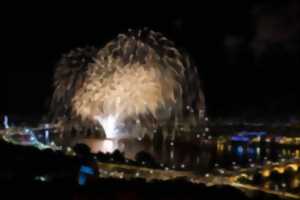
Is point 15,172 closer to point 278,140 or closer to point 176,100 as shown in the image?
point 176,100

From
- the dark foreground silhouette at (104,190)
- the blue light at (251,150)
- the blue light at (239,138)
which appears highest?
the blue light at (239,138)

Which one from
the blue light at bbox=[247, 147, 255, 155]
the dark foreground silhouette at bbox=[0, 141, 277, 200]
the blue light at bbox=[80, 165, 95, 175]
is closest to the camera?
the dark foreground silhouette at bbox=[0, 141, 277, 200]

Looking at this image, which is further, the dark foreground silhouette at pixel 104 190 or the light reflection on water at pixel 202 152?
the light reflection on water at pixel 202 152

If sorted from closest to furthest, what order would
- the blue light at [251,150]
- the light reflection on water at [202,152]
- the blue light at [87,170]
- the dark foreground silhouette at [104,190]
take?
the dark foreground silhouette at [104,190] < the blue light at [87,170] < the light reflection on water at [202,152] < the blue light at [251,150]

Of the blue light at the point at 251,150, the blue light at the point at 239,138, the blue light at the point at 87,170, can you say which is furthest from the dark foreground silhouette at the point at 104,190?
the blue light at the point at 239,138

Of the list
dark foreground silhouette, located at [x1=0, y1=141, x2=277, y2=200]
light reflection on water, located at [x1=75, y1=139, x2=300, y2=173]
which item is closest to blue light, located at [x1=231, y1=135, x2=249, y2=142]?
light reflection on water, located at [x1=75, y1=139, x2=300, y2=173]

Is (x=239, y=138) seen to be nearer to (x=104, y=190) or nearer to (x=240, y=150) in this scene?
(x=240, y=150)

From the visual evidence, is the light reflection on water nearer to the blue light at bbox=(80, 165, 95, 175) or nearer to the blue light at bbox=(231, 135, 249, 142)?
the blue light at bbox=(231, 135, 249, 142)

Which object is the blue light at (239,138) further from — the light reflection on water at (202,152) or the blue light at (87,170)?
the blue light at (87,170)

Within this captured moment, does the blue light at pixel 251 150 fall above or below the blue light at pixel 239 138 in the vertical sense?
below

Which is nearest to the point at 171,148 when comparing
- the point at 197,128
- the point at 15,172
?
the point at 197,128

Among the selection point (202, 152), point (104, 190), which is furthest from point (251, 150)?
point (104, 190)
